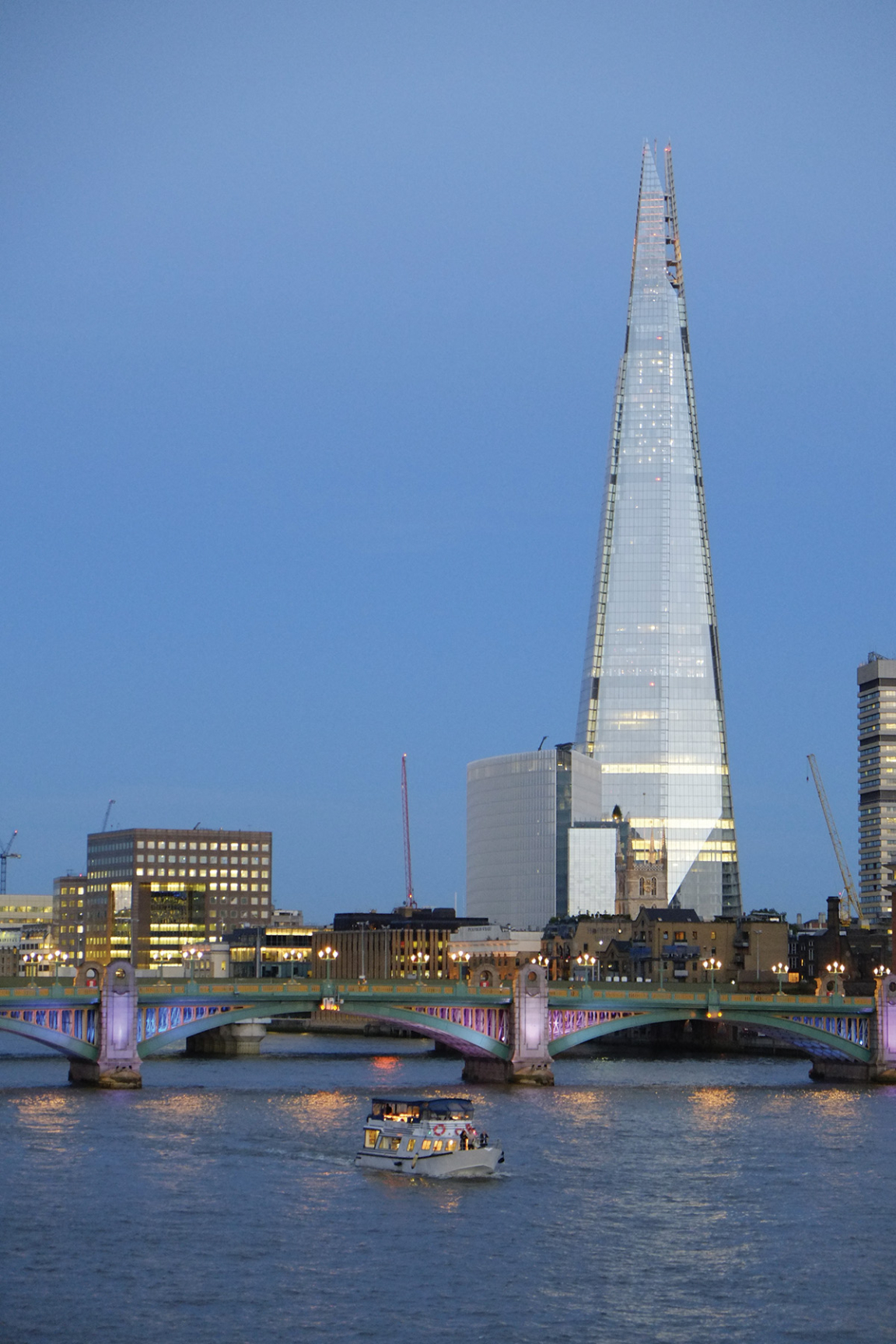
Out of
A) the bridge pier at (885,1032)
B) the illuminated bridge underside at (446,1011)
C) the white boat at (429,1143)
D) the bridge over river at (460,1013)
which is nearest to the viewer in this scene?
the white boat at (429,1143)

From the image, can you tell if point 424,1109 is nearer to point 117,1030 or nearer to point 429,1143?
point 429,1143

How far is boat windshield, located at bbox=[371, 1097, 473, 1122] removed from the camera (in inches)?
4013

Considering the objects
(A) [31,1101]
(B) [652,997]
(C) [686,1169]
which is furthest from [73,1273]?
(B) [652,997]

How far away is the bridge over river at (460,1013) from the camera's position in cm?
14012

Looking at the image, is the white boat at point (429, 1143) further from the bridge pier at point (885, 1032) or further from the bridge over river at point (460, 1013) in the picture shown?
the bridge pier at point (885, 1032)

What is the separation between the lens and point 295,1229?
82.1 m

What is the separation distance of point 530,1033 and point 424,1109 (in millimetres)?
50008

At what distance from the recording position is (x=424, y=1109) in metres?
103

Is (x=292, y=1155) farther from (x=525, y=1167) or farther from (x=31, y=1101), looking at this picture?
(x=31, y=1101)

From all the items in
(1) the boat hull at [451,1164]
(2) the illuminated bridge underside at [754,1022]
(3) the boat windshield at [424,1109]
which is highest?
(2) the illuminated bridge underside at [754,1022]

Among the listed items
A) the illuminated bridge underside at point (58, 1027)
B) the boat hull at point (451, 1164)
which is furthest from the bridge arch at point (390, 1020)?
the boat hull at point (451, 1164)

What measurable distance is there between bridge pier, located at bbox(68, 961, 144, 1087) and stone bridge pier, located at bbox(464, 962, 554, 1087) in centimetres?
2896

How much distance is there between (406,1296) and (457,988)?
83.7 metres

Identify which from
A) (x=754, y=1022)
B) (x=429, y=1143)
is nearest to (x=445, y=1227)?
(x=429, y=1143)
